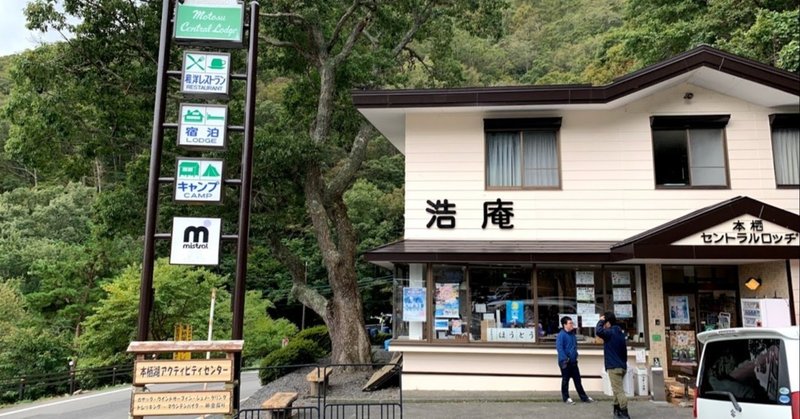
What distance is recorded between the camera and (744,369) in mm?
4434

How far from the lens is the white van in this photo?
394 centimetres

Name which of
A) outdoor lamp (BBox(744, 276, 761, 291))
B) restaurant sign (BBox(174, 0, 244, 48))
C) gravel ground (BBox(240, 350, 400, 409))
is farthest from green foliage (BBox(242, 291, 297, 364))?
outdoor lamp (BBox(744, 276, 761, 291))

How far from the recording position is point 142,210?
15508 mm

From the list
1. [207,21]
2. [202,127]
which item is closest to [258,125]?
[207,21]

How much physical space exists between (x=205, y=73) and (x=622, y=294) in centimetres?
952

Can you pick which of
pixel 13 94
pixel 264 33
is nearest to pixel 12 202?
pixel 13 94

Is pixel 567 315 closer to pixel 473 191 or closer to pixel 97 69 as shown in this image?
pixel 473 191

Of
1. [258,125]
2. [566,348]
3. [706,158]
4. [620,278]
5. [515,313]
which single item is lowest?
[566,348]

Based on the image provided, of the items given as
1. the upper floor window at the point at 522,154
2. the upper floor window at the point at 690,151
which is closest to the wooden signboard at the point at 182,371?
the upper floor window at the point at 522,154

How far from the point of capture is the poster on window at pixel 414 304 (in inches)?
444

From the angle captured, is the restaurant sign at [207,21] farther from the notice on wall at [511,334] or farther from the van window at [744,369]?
the notice on wall at [511,334]

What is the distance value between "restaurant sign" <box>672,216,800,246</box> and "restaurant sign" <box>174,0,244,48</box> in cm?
878

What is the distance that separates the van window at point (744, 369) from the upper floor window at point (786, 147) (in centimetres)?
862

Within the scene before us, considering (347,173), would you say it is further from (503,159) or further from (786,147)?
(786,147)
